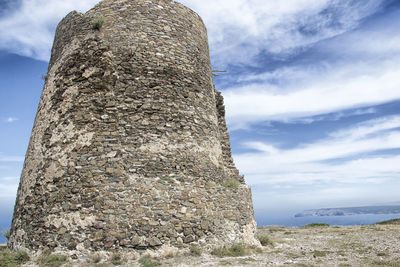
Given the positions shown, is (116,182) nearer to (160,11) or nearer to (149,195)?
(149,195)

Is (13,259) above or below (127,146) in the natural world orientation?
below

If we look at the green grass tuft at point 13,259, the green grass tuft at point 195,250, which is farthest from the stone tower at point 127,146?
the green grass tuft at point 13,259

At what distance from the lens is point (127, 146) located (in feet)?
28.1

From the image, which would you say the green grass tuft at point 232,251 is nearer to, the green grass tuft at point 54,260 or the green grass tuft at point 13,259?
the green grass tuft at point 54,260

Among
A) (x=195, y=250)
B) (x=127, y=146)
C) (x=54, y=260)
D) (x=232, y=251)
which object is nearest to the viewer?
Answer: (x=54, y=260)

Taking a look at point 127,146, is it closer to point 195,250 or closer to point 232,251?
point 195,250

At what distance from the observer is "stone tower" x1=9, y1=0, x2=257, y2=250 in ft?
25.4

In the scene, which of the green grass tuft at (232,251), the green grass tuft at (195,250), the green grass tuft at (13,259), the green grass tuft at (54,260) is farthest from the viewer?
the green grass tuft at (232,251)

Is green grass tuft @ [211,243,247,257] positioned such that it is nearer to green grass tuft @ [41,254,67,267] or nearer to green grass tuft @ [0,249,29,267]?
green grass tuft @ [41,254,67,267]

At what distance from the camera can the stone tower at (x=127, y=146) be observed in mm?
7750

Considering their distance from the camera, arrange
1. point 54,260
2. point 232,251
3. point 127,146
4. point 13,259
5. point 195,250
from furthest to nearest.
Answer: point 127,146, point 232,251, point 195,250, point 13,259, point 54,260

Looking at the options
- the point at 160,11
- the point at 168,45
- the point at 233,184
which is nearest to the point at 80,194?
the point at 233,184

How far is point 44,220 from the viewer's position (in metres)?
7.89

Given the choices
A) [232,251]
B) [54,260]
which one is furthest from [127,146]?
[232,251]
